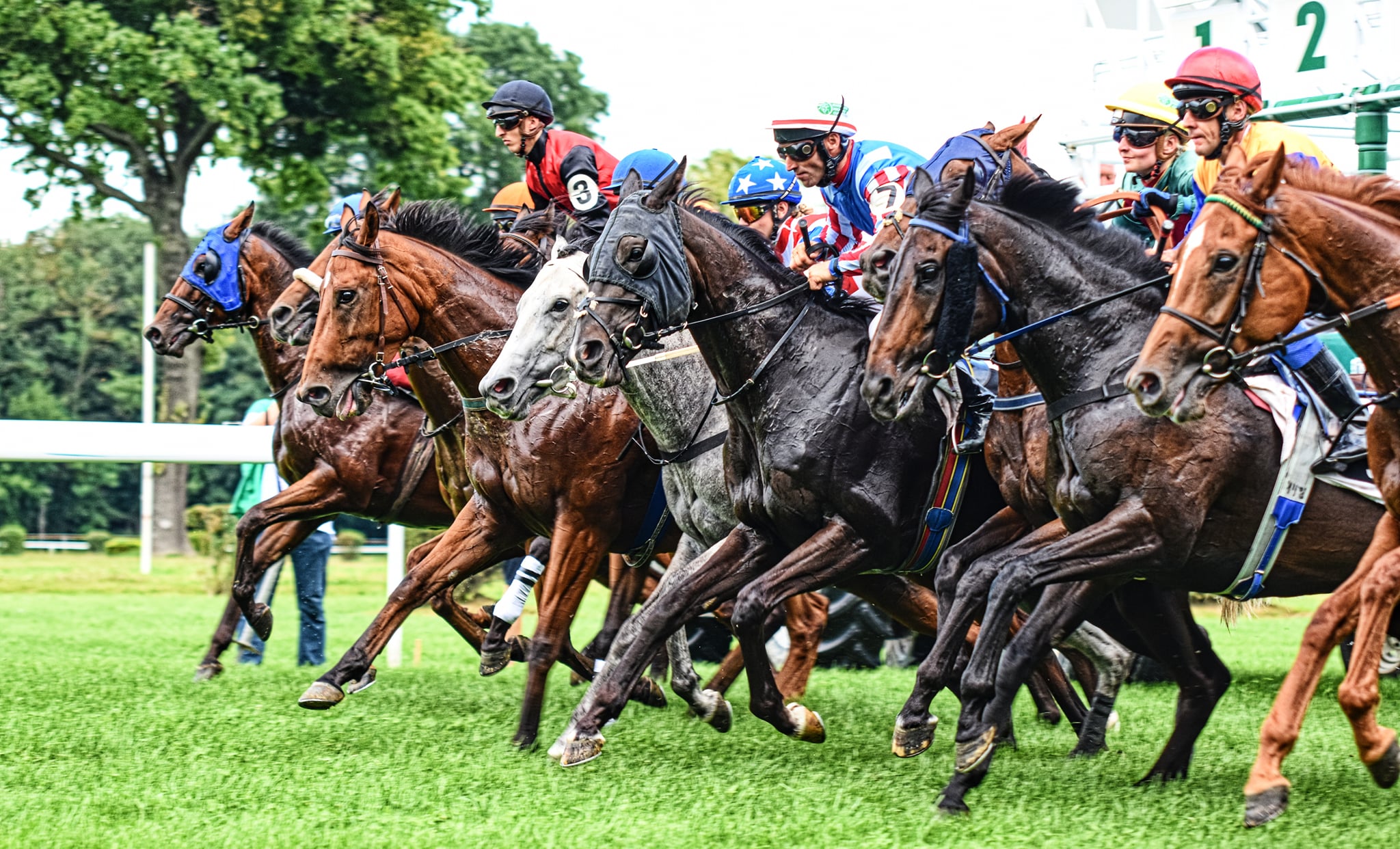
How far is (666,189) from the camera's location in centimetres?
626

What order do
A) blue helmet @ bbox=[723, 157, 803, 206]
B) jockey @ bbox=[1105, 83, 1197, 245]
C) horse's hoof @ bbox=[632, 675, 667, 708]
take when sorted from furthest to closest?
blue helmet @ bbox=[723, 157, 803, 206] < horse's hoof @ bbox=[632, 675, 667, 708] < jockey @ bbox=[1105, 83, 1197, 245]

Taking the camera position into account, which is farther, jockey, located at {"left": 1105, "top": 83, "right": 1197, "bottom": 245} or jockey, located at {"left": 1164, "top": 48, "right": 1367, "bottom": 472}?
jockey, located at {"left": 1105, "top": 83, "right": 1197, "bottom": 245}

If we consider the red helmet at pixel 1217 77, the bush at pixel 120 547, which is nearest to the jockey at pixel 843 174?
the red helmet at pixel 1217 77

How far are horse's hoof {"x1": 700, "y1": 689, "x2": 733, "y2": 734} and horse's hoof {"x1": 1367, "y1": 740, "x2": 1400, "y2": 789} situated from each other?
279 centimetres

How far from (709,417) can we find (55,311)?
33471mm

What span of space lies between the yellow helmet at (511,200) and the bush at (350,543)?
15.0 meters

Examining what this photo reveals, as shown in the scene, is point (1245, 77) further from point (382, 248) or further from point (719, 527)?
point (382, 248)

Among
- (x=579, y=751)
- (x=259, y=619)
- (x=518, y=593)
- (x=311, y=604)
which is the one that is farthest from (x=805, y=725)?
(x=311, y=604)

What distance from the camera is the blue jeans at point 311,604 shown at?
1072 centimetres

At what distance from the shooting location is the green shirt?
646 cm

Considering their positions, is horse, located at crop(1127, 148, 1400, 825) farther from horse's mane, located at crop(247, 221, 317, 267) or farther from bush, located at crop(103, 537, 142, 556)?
bush, located at crop(103, 537, 142, 556)

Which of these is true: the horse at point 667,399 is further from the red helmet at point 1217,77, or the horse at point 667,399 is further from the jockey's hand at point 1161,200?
the red helmet at point 1217,77

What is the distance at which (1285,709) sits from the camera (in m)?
5.07

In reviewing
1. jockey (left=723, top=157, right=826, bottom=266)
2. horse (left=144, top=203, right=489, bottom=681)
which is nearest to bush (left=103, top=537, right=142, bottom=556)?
horse (left=144, top=203, right=489, bottom=681)
